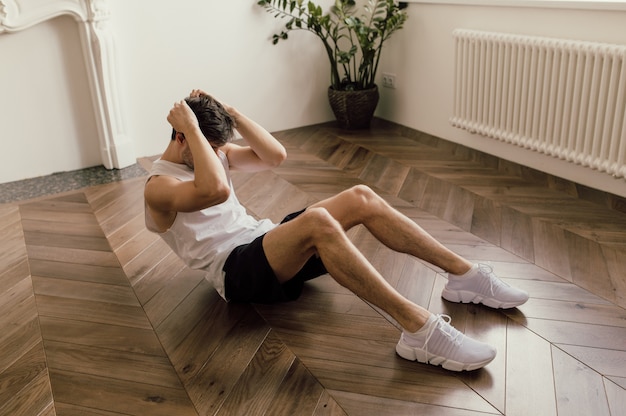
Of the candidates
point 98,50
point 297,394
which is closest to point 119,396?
point 297,394

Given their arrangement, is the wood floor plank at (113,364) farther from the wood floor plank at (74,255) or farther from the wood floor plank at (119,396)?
the wood floor plank at (74,255)

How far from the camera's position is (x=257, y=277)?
1.89m

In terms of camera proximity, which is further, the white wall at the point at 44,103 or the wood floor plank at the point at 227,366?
the white wall at the point at 44,103

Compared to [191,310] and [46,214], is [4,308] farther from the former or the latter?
[46,214]

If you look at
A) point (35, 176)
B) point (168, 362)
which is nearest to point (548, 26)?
point (168, 362)

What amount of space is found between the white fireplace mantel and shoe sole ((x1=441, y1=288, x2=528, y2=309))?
7.43 ft

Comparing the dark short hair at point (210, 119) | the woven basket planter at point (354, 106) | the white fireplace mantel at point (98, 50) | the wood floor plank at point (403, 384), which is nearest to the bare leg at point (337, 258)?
the wood floor plank at point (403, 384)

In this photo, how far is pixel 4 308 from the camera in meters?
2.17

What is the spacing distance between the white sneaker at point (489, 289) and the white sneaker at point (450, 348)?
300mm

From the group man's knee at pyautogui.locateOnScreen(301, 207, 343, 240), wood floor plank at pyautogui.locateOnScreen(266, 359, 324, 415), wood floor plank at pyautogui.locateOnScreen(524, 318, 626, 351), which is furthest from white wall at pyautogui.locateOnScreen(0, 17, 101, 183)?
wood floor plank at pyautogui.locateOnScreen(524, 318, 626, 351)

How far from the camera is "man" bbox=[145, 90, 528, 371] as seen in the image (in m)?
1.74

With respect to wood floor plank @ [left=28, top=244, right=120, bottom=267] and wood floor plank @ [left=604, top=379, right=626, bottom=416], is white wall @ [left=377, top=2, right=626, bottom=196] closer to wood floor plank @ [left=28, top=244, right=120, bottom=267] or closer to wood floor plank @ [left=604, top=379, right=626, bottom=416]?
wood floor plank @ [left=604, top=379, right=626, bottom=416]

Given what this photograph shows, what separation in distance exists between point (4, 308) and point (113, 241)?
1.96 feet

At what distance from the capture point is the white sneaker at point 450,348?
1.71 m
